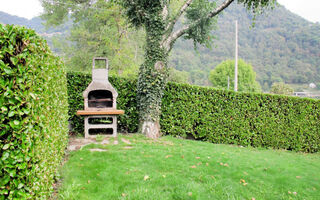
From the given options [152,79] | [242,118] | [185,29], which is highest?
[185,29]

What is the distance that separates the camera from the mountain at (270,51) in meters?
51.8

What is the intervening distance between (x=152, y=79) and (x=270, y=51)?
62.7 metres

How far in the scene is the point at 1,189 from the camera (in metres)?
1.97

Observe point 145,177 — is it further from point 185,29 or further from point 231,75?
point 231,75

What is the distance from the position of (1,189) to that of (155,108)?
20.7 ft

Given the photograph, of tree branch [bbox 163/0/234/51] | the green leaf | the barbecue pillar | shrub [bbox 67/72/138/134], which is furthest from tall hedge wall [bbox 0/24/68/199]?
tree branch [bbox 163/0/234/51]

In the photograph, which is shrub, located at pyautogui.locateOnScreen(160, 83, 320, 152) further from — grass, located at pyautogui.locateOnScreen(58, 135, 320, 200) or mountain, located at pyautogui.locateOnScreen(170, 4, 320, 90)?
mountain, located at pyautogui.locateOnScreen(170, 4, 320, 90)

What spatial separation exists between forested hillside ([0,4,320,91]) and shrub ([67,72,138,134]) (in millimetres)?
39401

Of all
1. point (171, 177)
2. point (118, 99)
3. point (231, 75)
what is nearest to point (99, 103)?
point (118, 99)

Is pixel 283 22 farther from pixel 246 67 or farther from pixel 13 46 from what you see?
pixel 13 46

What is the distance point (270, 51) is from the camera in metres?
59.8

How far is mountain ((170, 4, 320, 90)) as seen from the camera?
5178 cm

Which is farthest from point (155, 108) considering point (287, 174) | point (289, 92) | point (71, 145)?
point (289, 92)

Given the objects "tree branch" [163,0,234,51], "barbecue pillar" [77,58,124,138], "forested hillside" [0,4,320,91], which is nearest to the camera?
"barbecue pillar" [77,58,124,138]
